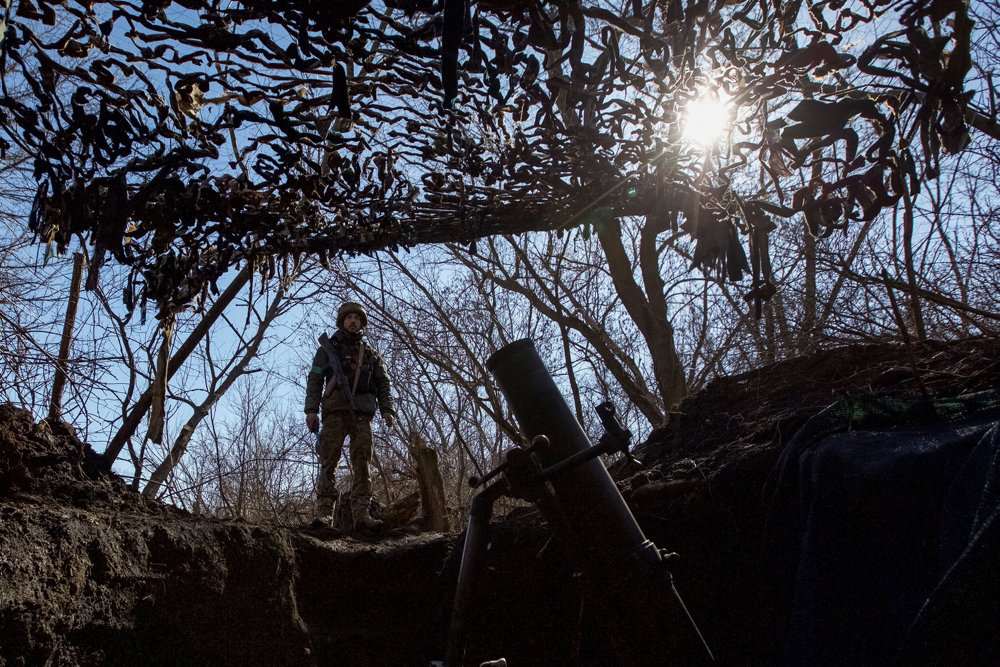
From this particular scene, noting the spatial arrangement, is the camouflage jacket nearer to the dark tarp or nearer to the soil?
the soil

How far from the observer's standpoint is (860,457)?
3271 mm

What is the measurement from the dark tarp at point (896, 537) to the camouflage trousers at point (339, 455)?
11.3ft

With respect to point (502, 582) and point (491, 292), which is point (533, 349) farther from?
point (491, 292)

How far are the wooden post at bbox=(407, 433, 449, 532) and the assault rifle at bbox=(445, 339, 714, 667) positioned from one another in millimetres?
3075

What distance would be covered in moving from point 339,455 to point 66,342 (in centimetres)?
232

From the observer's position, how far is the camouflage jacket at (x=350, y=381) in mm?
6113

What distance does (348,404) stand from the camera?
19.9ft

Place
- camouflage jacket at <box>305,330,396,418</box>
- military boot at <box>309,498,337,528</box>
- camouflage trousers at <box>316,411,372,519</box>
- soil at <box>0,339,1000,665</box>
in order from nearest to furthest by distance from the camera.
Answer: soil at <box>0,339,1000,665</box> → military boot at <box>309,498,337,528</box> → camouflage trousers at <box>316,411,372,519</box> → camouflage jacket at <box>305,330,396,418</box>

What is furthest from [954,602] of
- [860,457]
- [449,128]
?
[449,128]

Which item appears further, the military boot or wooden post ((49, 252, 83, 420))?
the military boot

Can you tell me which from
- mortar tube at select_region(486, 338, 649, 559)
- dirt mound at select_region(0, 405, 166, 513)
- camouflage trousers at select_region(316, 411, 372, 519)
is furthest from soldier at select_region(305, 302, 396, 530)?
mortar tube at select_region(486, 338, 649, 559)

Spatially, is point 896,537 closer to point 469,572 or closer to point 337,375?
point 469,572

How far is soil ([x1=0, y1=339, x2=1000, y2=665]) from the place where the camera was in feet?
11.8

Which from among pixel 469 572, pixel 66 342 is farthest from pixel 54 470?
pixel 469 572
